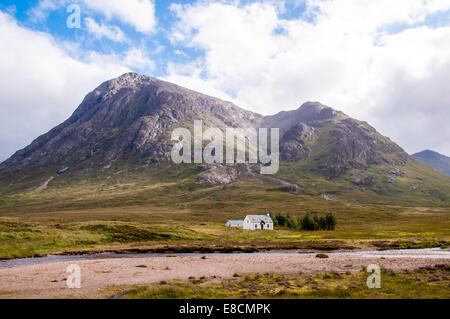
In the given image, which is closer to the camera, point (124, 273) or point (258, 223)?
point (124, 273)

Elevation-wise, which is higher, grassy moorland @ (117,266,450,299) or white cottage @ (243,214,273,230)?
grassy moorland @ (117,266,450,299)

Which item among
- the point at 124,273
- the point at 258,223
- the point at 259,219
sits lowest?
the point at 258,223

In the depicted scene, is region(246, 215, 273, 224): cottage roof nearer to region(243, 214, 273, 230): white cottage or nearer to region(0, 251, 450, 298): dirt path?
region(243, 214, 273, 230): white cottage

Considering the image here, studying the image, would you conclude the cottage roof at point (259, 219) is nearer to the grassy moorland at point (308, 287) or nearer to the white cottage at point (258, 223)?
the white cottage at point (258, 223)

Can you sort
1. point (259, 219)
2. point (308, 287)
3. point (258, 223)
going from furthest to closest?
point (259, 219)
point (258, 223)
point (308, 287)

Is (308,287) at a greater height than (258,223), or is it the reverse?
(308,287)

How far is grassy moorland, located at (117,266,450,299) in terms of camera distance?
1054 inches

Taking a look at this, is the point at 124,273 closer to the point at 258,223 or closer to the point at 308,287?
the point at 308,287

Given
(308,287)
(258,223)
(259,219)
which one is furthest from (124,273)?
(259,219)

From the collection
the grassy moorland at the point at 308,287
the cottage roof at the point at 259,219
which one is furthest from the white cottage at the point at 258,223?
the grassy moorland at the point at 308,287

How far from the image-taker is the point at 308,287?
30.6m

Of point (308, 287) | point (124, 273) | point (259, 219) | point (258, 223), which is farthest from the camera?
point (259, 219)

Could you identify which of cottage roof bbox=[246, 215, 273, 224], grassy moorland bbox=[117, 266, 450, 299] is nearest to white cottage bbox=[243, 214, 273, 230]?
cottage roof bbox=[246, 215, 273, 224]
